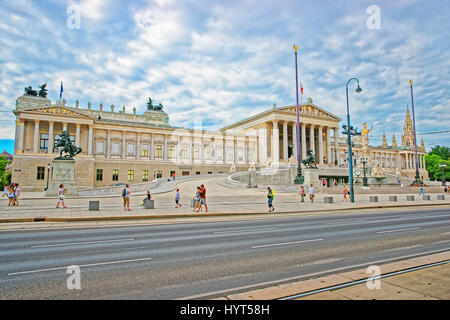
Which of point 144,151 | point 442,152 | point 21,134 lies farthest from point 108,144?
point 442,152

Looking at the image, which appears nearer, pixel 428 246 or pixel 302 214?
pixel 428 246

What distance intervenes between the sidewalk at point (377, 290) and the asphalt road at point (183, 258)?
0.59 meters

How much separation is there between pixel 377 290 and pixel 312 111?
3162 inches

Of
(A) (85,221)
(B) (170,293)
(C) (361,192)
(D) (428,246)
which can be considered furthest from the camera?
→ (C) (361,192)

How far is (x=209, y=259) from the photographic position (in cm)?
719

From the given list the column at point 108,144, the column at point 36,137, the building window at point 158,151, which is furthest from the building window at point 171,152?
the column at point 36,137

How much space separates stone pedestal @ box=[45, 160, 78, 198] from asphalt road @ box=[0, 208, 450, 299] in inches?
777

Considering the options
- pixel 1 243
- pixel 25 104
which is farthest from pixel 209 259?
pixel 25 104

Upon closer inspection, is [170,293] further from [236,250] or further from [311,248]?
[311,248]

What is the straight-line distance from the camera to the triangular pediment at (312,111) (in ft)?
249

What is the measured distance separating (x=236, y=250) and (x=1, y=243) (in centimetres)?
796

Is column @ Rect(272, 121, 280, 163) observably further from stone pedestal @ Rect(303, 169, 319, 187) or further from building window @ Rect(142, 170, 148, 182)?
stone pedestal @ Rect(303, 169, 319, 187)
